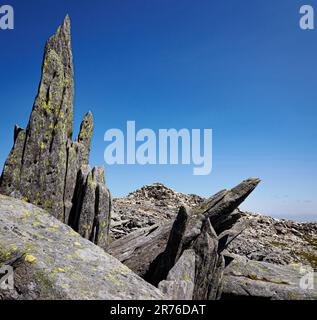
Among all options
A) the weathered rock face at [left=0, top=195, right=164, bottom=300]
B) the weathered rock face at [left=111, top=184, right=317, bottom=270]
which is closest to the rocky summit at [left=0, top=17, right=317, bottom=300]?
the weathered rock face at [left=0, top=195, right=164, bottom=300]

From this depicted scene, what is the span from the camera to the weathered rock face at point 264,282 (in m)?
19.8

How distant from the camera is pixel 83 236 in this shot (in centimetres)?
1744

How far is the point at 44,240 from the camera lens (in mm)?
12094

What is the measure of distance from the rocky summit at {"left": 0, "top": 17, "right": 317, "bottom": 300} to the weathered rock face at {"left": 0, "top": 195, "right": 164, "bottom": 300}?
36mm

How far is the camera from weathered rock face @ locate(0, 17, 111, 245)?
1636cm

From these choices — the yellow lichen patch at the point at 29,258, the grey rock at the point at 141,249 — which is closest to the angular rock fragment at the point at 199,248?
the grey rock at the point at 141,249

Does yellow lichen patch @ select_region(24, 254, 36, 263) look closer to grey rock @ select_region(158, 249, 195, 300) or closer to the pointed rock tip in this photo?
grey rock @ select_region(158, 249, 195, 300)

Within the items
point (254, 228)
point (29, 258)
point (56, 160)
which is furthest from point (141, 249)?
point (254, 228)

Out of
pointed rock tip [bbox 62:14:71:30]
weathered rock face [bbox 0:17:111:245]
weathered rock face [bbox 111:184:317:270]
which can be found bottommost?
weathered rock face [bbox 111:184:317:270]

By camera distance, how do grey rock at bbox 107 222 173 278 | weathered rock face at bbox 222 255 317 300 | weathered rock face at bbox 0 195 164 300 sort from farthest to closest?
weathered rock face at bbox 222 255 317 300, grey rock at bbox 107 222 173 278, weathered rock face at bbox 0 195 164 300
